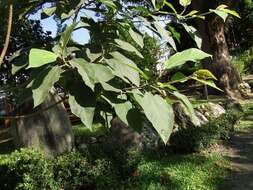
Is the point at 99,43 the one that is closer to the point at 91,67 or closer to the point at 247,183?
the point at 91,67

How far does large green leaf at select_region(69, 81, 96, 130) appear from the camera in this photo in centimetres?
110

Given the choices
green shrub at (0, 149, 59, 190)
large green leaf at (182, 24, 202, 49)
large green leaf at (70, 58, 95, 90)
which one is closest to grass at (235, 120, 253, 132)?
green shrub at (0, 149, 59, 190)

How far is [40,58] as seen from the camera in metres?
1.03

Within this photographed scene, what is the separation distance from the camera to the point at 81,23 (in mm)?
1421

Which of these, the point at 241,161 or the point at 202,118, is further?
the point at 202,118

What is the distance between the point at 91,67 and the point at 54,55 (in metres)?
0.10

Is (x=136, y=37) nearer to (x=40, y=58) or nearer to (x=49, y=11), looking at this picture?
(x=49, y=11)

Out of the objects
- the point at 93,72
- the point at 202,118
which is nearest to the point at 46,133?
the point at 202,118

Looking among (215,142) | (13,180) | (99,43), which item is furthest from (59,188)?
(99,43)

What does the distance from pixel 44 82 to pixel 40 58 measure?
3.1 inches

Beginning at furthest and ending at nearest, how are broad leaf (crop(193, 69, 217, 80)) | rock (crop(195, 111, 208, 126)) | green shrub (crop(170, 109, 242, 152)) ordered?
rock (crop(195, 111, 208, 126)) < green shrub (crop(170, 109, 242, 152)) < broad leaf (crop(193, 69, 217, 80))

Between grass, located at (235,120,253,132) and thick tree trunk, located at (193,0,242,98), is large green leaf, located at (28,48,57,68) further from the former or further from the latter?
thick tree trunk, located at (193,0,242,98)

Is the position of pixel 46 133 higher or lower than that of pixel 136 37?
lower

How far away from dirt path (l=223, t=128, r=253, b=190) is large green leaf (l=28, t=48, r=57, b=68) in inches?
227
